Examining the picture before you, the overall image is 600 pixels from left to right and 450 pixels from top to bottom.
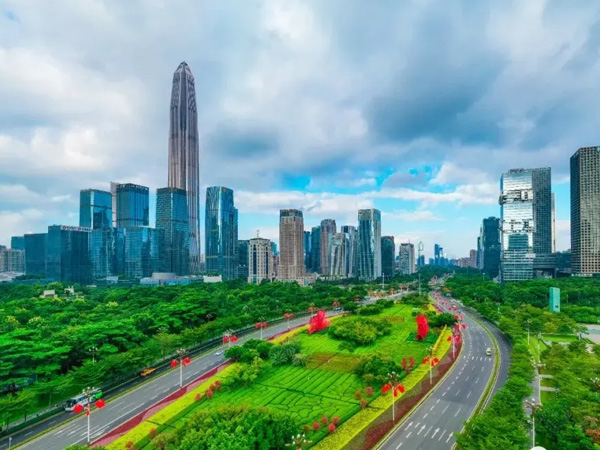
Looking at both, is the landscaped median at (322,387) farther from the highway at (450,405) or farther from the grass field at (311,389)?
the highway at (450,405)

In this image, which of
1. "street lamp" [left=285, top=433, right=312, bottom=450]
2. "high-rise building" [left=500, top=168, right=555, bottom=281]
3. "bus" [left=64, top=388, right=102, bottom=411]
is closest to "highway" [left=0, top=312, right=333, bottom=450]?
A: "bus" [left=64, top=388, right=102, bottom=411]

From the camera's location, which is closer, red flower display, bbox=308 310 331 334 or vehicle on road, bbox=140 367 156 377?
vehicle on road, bbox=140 367 156 377

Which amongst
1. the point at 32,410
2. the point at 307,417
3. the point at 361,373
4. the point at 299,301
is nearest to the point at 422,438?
the point at 307,417

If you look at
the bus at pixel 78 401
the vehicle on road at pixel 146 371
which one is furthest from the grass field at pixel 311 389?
the vehicle on road at pixel 146 371

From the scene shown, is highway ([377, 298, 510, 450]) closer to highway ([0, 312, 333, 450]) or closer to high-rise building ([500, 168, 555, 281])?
highway ([0, 312, 333, 450])

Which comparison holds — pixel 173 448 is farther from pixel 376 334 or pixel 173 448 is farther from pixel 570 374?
pixel 376 334

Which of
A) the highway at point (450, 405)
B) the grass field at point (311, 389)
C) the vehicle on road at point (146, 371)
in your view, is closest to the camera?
the highway at point (450, 405)
